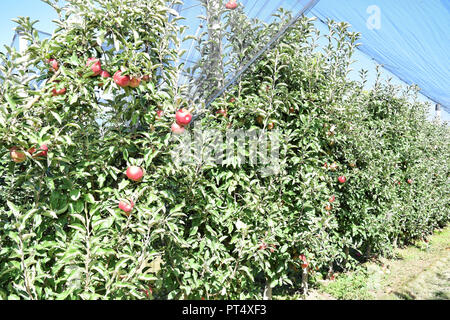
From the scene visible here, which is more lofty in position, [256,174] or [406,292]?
[256,174]

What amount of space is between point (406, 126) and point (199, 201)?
325 cm

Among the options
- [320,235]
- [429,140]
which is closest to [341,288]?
[320,235]

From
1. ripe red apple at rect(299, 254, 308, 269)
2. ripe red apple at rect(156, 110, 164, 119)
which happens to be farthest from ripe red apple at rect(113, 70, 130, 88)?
ripe red apple at rect(299, 254, 308, 269)

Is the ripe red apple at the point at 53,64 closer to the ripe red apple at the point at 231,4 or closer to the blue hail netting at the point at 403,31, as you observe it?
the ripe red apple at the point at 231,4

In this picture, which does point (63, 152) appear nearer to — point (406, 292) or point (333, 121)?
point (333, 121)

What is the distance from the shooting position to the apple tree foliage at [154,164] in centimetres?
146

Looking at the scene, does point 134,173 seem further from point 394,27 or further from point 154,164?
point 394,27

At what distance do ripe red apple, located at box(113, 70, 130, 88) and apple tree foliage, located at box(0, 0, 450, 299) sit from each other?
0.04m

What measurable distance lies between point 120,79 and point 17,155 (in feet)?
1.74

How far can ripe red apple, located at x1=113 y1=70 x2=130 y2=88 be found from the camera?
155 centimetres

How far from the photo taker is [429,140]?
17.9 ft

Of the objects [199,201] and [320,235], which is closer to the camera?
[199,201]

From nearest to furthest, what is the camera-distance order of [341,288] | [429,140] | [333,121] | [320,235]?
[320,235] < [333,121] < [341,288] < [429,140]

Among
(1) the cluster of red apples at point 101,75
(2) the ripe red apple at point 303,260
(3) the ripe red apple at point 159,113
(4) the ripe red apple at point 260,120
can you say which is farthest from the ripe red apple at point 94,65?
(2) the ripe red apple at point 303,260
